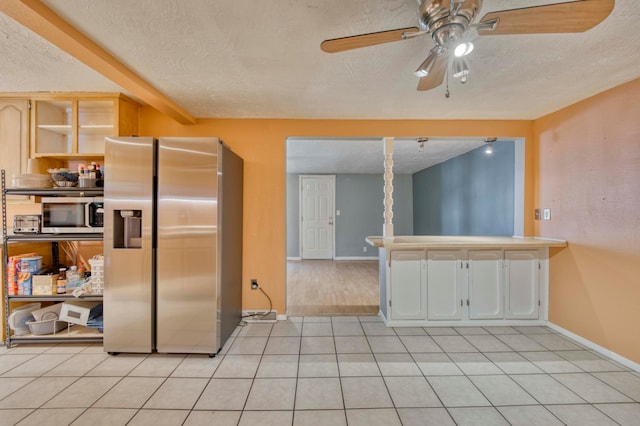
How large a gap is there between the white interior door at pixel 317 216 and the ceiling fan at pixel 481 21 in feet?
18.0

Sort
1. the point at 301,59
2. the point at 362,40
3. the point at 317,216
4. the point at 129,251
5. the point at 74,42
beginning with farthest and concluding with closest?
1. the point at 317,216
2. the point at 129,251
3. the point at 301,59
4. the point at 74,42
5. the point at 362,40

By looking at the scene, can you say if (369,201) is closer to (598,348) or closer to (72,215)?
(598,348)

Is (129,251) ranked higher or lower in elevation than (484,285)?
higher

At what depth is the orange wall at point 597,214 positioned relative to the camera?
2119 mm

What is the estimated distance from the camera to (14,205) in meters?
2.60

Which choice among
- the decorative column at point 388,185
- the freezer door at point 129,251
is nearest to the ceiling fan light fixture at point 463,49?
the decorative column at point 388,185

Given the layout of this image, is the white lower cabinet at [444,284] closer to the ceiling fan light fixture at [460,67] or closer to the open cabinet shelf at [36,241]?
the ceiling fan light fixture at [460,67]

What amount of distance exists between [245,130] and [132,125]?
1.11m

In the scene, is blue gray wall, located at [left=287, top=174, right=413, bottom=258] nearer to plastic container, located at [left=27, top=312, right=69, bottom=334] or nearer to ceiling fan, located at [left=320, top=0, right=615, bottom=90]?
plastic container, located at [left=27, top=312, right=69, bottom=334]

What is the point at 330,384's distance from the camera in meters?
1.89

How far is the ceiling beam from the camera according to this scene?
1368mm

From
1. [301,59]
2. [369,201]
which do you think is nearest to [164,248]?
[301,59]

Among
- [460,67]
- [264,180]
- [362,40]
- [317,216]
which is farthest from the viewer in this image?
[317,216]

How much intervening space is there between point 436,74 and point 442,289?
6.90ft
